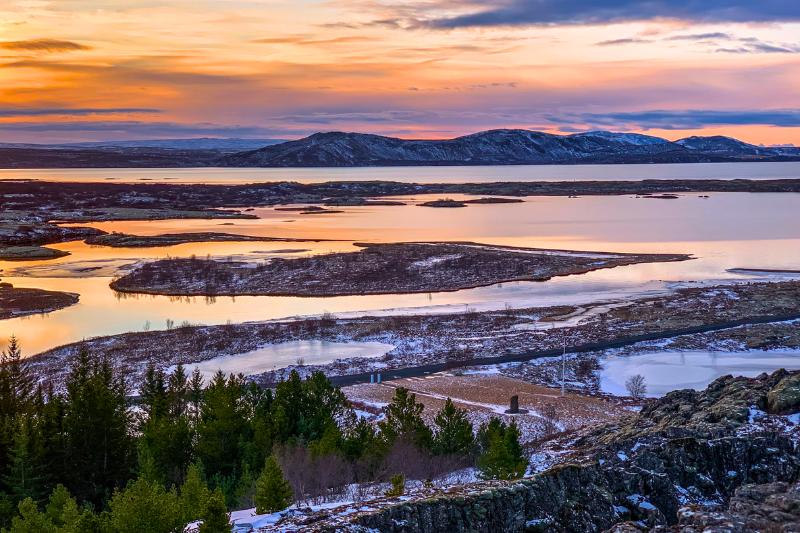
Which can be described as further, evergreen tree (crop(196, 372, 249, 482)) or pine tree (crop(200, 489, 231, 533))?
evergreen tree (crop(196, 372, 249, 482))

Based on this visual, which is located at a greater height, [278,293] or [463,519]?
[463,519]

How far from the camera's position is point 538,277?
6856 cm

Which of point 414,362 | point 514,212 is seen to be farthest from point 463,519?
point 514,212

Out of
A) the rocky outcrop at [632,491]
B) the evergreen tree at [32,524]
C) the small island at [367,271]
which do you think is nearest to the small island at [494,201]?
the small island at [367,271]

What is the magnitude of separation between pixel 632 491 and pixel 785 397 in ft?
23.6

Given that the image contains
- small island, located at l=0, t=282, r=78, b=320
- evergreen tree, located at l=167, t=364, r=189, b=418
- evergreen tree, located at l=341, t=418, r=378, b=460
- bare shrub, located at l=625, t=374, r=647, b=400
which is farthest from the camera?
small island, located at l=0, t=282, r=78, b=320

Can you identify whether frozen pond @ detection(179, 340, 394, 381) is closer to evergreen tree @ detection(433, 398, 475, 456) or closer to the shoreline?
the shoreline

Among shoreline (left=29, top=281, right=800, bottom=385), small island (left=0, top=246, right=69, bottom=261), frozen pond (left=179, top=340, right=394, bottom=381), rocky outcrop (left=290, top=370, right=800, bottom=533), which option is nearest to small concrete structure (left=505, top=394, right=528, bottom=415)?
shoreline (left=29, top=281, right=800, bottom=385)

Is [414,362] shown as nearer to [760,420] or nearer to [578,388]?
[578,388]

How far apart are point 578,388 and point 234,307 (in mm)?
30021

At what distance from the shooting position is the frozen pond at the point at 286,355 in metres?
42.2

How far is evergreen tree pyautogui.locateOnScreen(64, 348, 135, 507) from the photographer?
26703mm

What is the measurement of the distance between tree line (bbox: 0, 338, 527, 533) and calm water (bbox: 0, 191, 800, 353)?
2072 cm

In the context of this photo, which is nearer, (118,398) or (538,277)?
(118,398)
